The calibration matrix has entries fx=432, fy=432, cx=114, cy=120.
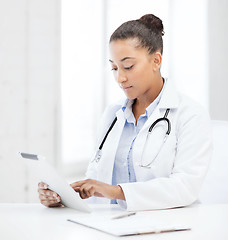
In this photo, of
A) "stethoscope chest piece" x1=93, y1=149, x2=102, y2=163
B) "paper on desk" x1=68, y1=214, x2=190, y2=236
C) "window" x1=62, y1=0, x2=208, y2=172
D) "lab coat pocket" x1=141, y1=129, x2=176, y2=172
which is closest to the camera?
"paper on desk" x1=68, y1=214, x2=190, y2=236

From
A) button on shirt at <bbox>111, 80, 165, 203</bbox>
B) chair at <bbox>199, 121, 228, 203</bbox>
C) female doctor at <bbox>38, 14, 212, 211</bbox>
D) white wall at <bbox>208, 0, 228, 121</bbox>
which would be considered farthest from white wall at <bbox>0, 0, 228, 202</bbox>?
chair at <bbox>199, 121, 228, 203</bbox>

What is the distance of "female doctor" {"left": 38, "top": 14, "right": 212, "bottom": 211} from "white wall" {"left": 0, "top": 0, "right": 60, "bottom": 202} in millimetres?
815

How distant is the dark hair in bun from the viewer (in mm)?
1771

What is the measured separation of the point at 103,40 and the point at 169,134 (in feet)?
5.98

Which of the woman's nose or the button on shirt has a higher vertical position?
the woman's nose

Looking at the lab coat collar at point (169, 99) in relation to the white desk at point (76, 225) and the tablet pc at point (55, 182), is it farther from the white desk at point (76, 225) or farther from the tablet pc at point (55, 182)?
the tablet pc at point (55, 182)

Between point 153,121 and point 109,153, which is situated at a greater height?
point 153,121

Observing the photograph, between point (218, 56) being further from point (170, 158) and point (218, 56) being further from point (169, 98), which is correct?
point (170, 158)

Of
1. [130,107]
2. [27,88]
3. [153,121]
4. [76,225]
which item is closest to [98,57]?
[27,88]

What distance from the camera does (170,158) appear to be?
1.63 meters

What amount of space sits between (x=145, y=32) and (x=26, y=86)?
1.11 metres

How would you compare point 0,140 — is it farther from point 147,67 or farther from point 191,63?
point 191,63

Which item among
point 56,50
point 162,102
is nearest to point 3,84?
point 56,50

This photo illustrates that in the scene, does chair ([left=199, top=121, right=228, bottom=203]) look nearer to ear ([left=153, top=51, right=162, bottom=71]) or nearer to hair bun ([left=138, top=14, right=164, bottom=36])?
ear ([left=153, top=51, right=162, bottom=71])
